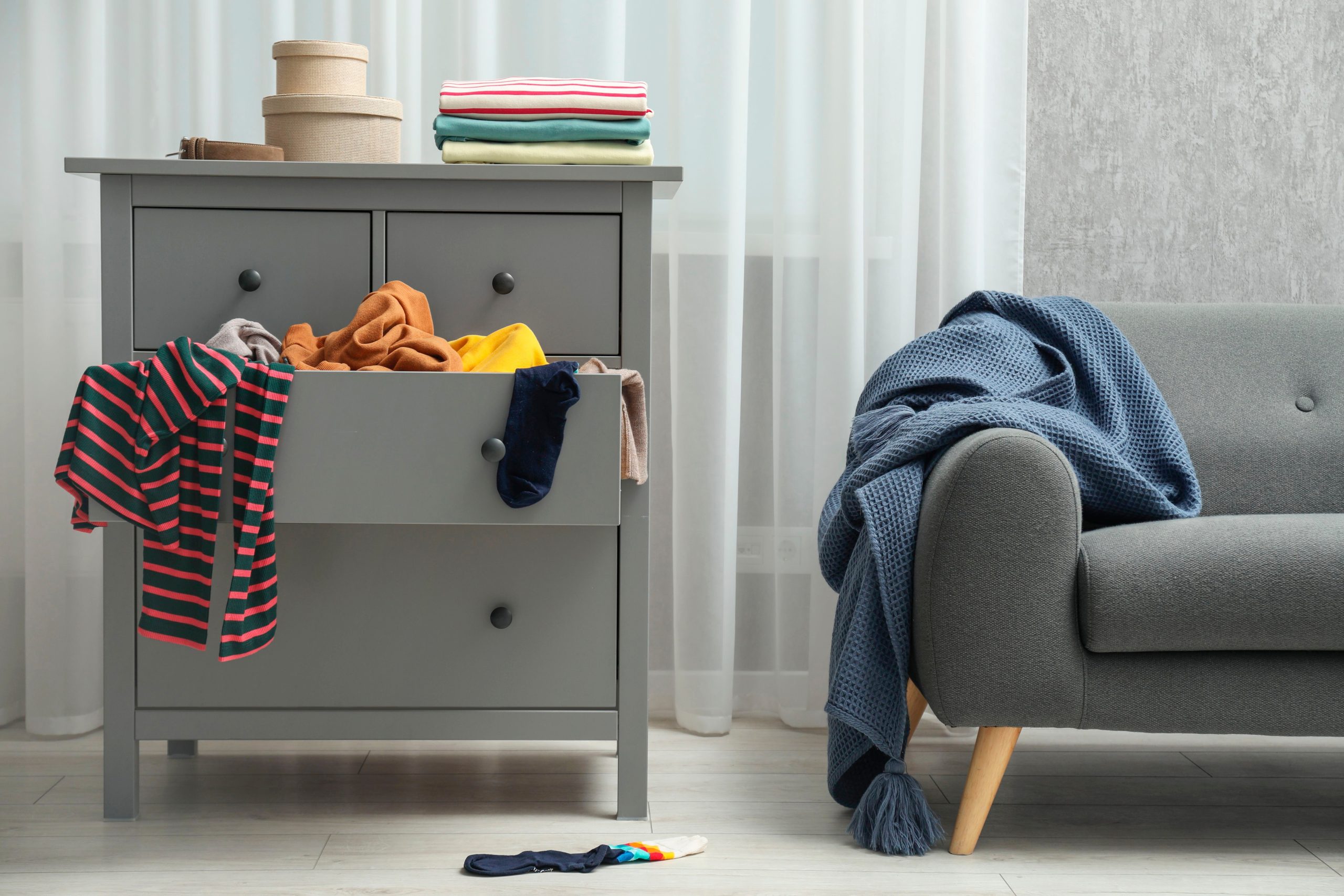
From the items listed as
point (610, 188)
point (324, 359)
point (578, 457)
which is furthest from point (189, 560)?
point (610, 188)

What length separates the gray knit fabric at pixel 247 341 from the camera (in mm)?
1252

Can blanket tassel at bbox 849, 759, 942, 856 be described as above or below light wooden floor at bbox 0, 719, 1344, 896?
above

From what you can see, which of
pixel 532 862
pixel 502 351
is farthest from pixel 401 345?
pixel 532 862

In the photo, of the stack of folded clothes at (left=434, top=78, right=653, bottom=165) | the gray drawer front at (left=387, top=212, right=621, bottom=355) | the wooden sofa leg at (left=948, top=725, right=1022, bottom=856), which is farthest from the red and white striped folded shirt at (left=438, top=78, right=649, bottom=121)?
the wooden sofa leg at (left=948, top=725, right=1022, bottom=856)

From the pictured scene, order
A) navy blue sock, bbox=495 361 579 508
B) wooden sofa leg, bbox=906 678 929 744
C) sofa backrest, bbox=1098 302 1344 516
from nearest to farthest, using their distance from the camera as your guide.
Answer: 1. navy blue sock, bbox=495 361 579 508
2. wooden sofa leg, bbox=906 678 929 744
3. sofa backrest, bbox=1098 302 1344 516

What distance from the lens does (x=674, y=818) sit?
1.42 meters

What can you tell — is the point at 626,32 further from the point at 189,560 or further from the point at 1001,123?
the point at 189,560

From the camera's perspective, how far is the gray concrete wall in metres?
1.99

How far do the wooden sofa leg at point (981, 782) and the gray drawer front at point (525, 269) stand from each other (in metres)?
0.67

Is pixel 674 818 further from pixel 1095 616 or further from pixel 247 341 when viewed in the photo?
pixel 247 341

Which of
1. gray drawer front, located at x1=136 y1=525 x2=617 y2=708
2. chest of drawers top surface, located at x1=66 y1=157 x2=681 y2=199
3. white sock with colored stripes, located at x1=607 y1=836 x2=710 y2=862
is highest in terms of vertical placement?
chest of drawers top surface, located at x1=66 y1=157 x2=681 y2=199

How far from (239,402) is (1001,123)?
1.38 metres

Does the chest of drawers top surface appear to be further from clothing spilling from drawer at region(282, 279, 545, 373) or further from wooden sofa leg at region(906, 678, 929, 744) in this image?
wooden sofa leg at region(906, 678, 929, 744)

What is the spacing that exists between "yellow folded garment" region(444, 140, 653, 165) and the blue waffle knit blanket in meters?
0.49
